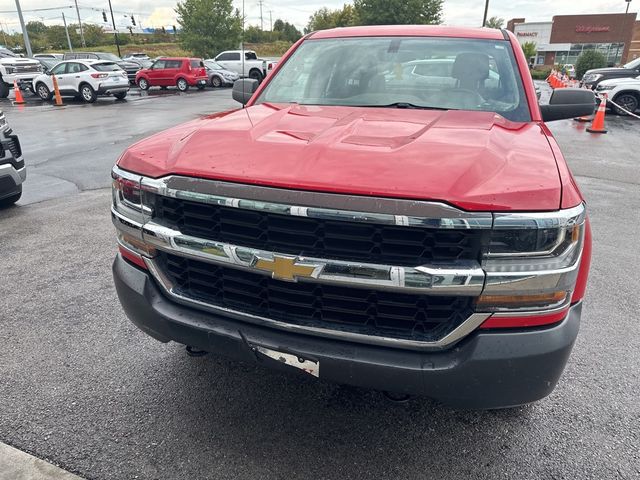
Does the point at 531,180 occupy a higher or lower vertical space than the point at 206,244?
higher

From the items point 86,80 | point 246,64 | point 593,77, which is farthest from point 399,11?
point 86,80

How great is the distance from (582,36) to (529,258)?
7777 centimetres

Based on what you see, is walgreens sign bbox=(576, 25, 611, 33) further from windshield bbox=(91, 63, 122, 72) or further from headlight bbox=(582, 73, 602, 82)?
windshield bbox=(91, 63, 122, 72)

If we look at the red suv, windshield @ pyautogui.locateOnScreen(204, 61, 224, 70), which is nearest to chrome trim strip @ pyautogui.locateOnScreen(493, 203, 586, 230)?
the red suv

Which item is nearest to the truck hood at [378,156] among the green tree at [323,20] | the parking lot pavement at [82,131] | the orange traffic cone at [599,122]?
the parking lot pavement at [82,131]

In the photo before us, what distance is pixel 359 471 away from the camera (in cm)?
210

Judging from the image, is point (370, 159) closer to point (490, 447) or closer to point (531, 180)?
point (531, 180)

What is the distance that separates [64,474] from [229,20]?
4356 cm

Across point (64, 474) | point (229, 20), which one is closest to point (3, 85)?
point (229, 20)

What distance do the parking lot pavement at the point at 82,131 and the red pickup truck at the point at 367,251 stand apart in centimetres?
522

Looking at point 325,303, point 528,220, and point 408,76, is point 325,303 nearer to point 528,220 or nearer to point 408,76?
point 528,220

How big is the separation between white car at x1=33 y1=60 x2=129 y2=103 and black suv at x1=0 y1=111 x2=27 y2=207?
16.0 meters

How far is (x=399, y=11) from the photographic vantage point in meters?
43.0

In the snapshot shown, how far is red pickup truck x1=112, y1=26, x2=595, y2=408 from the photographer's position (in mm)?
1628
